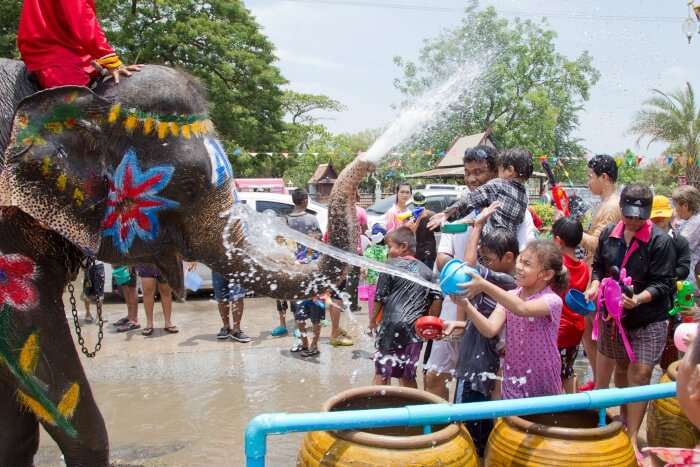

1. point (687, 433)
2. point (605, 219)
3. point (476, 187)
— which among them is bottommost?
point (687, 433)

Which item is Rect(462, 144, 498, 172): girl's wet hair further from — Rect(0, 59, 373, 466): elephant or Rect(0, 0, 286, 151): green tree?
Rect(0, 0, 286, 151): green tree

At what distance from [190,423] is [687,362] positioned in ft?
11.8

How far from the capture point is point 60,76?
8.76 ft

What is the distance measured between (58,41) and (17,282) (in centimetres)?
100

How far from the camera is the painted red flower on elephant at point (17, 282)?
2.60 meters

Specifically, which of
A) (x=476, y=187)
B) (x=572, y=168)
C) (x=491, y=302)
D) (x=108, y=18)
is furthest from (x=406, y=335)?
(x=108, y=18)

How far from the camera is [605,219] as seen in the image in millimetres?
4359

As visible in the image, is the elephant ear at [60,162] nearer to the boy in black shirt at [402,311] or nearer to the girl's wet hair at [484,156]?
the boy in black shirt at [402,311]

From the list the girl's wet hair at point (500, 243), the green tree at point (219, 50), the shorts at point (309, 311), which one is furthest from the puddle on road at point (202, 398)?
the green tree at point (219, 50)

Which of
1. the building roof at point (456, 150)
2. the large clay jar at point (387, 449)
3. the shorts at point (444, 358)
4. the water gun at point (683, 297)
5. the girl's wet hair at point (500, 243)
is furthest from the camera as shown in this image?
the building roof at point (456, 150)

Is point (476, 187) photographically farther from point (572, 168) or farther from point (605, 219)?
point (572, 168)

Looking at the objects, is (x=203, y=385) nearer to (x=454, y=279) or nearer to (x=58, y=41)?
(x=58, y=41)

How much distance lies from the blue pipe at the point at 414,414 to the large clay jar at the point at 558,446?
0.39ft

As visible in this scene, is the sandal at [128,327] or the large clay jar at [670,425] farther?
the sandal at [128,327]
